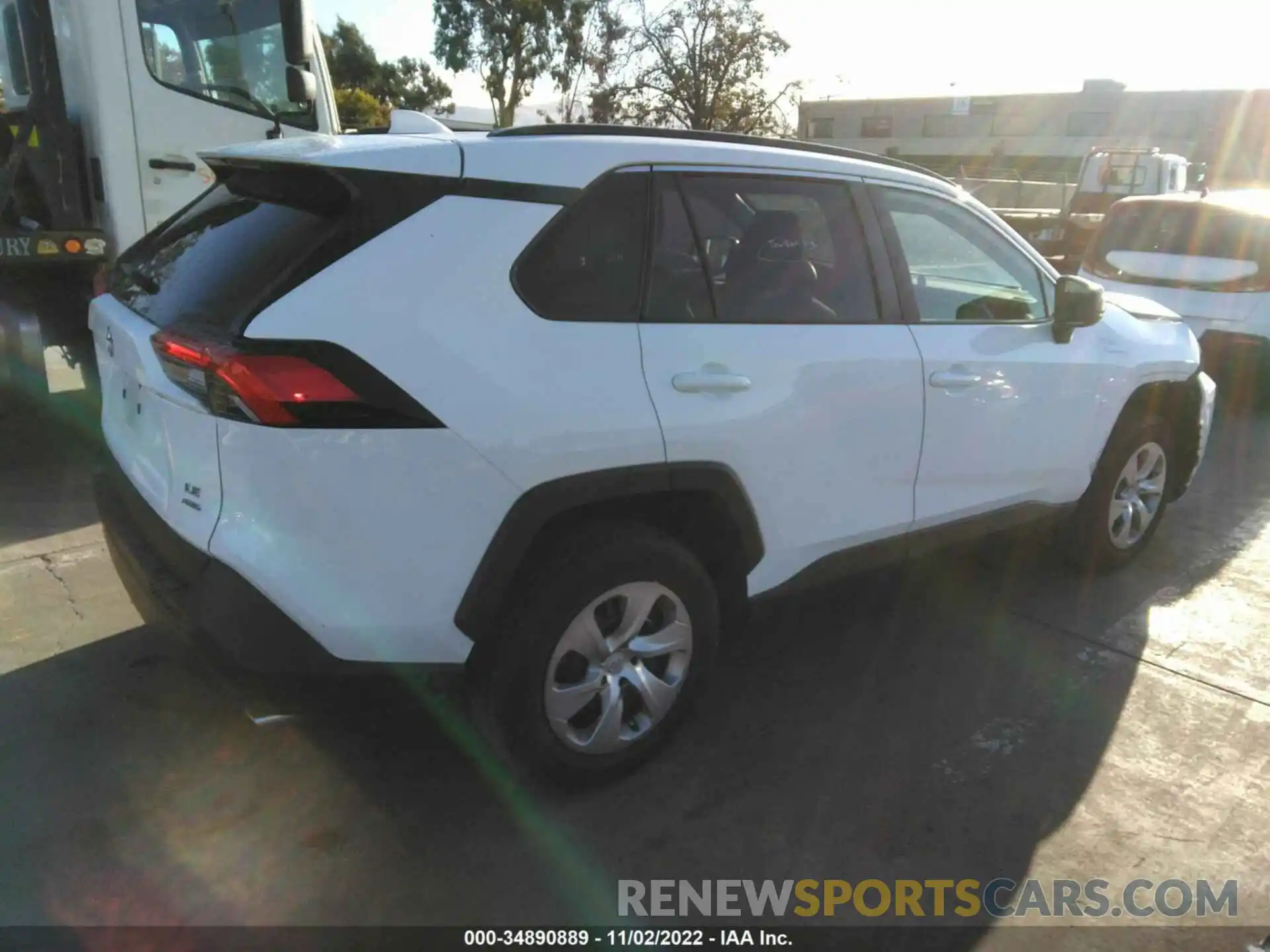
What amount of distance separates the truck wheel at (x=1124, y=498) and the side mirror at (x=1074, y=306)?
735 millimetres

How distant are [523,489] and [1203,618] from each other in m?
3.31

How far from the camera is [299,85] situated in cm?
562

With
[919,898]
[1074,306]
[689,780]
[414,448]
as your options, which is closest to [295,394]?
[414,448]

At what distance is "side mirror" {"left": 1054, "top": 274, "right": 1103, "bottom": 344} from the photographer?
3.83 m

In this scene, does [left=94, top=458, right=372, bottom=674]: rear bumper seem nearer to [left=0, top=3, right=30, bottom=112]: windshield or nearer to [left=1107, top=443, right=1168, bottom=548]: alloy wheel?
[left=1107, top=443, right=1168, bottom=548]: alloy wheel

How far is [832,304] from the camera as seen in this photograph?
3215 mm

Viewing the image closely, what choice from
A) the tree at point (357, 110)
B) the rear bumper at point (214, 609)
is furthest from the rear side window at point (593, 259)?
the tree at point (357, 110)

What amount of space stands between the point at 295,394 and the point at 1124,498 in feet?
12.7

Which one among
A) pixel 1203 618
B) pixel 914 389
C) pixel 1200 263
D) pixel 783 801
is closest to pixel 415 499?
pixel 783 801

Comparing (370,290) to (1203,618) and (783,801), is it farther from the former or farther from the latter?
(1203,618)

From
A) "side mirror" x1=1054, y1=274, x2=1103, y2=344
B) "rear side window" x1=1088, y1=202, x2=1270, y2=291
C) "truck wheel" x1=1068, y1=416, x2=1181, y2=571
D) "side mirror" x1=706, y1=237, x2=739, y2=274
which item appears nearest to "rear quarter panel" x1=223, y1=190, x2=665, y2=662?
"side mirror" x1=706, y1=237, x2=739, y2=274

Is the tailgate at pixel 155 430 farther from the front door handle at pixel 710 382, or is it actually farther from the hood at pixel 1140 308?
the hood at pixel 1140 308

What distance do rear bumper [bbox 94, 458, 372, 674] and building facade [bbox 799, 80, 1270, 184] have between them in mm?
49880

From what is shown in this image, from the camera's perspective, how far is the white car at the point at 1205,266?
7606mm
